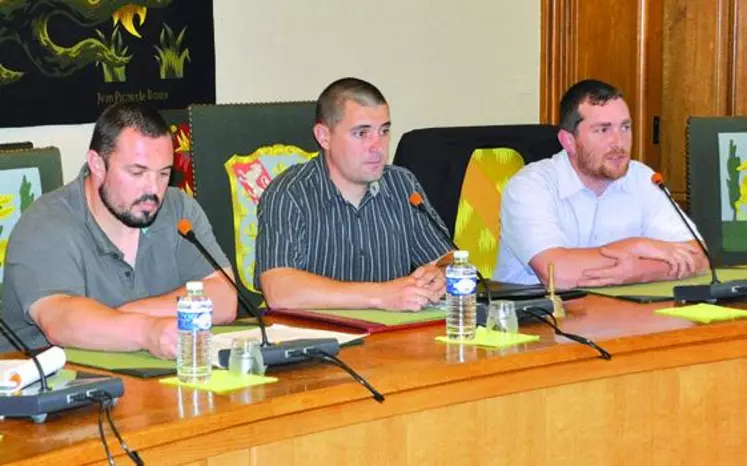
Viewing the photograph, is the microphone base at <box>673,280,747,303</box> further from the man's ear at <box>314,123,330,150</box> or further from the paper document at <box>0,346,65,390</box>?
the paper document at <box>0,346,65,390</box>

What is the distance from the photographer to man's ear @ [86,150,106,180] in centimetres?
271

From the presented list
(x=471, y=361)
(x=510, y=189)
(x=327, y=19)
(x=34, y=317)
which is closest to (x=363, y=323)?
(x=471, y=361)

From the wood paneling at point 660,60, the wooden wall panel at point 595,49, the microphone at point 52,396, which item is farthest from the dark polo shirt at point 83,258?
the wooden wall panel at point 595,49

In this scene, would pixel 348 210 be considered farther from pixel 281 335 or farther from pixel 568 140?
pixel 281 335

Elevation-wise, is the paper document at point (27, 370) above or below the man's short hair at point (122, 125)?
below

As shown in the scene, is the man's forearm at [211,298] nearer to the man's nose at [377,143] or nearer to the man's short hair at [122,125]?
the man's short hair at [122,125]

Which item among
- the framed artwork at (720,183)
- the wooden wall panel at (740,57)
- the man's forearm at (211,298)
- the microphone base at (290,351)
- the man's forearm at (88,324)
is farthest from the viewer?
the wooden wall panel at (740,57)

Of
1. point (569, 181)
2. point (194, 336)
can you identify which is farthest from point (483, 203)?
point (194, 336)

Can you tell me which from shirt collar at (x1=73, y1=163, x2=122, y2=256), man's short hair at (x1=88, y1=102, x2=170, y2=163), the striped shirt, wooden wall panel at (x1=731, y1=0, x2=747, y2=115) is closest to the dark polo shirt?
shirt collar at (x1=73, y1=163, x2=122, y2=256)

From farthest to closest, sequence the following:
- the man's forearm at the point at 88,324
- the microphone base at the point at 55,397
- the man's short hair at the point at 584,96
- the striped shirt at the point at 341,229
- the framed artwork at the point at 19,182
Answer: the man's short hair at the point at 584,96
the striped shirt at the point at 341,229
the framed artwork at the point at 19,182
the man's forearm at the point at 88,324
the microphone base at the point at 55,397

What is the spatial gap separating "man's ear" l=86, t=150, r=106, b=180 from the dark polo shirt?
57mm

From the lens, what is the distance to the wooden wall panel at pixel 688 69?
493cm

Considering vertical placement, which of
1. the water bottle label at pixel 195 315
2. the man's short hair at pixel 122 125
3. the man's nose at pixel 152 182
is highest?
the man's short hair at pixel 122 125

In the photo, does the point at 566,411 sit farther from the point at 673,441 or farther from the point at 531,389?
the point at 673,441
